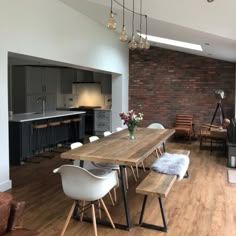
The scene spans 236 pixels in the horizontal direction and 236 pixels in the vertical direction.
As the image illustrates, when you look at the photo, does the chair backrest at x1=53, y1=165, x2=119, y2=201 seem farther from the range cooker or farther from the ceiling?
the range cooker

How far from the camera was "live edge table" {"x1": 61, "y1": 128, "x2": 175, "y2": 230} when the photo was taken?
3057mm

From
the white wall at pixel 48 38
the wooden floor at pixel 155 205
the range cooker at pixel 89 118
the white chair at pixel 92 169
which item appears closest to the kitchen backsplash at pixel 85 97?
the range cooker at pixel 89 118

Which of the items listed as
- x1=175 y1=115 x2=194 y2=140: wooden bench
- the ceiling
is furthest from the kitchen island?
x1=175 y1=115 x2=194 y2=140: wooden bench

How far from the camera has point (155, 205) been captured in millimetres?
3777

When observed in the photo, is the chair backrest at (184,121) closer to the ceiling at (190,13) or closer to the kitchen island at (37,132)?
the kitchen island at (37,132)

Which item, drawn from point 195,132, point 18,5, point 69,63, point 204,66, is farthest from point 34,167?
point 204,66

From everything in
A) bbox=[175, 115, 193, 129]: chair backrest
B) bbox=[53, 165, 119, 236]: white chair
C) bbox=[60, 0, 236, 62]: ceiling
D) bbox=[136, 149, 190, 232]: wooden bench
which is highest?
bbox=[60, 0, 236, 62]: ceiling

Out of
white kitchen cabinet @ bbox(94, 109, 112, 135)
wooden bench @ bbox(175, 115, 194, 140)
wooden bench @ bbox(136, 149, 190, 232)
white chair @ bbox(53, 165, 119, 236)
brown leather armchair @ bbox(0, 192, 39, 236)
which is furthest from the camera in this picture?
white kitchen cabinet @ bbox(94, 109, 112, 135)

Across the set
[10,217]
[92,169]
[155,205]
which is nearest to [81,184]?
[92,169]

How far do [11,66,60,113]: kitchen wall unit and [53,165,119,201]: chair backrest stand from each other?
6.80 m

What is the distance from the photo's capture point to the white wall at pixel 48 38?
13.5 ft

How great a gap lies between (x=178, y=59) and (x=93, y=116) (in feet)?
10.9

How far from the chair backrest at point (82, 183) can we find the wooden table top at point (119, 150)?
28 cm

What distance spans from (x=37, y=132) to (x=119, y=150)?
11.1 feet
